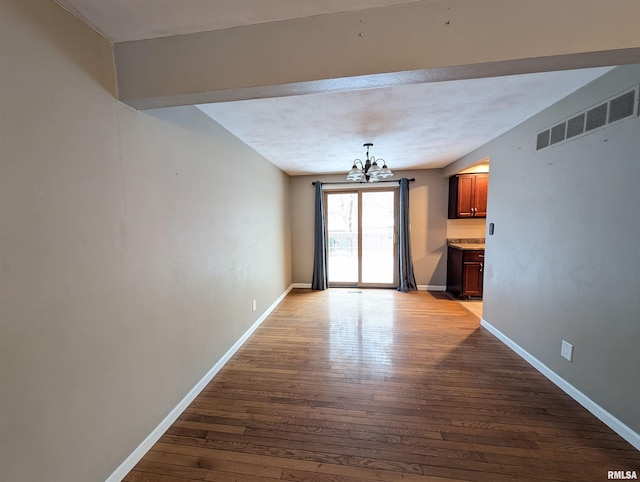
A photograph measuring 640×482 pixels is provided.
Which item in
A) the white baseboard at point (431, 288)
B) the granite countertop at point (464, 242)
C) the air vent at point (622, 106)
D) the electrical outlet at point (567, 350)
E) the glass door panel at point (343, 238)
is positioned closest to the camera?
the air vent at point (622, 106)

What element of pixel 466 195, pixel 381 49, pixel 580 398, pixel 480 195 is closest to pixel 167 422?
pixel 381 49

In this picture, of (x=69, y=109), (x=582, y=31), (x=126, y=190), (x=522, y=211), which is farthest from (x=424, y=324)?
(x=69, y=109)

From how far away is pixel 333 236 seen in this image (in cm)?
541

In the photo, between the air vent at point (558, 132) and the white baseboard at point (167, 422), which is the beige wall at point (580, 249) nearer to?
the air vent at point (558, 132)

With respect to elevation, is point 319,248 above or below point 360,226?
below

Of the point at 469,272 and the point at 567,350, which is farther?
the point at 469,272

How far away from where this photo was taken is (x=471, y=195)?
4.49 meters

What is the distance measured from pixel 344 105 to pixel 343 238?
136 inches

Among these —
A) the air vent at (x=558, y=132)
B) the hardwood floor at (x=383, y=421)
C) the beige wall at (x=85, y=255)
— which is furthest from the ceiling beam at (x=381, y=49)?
the hardwood floor at (x=383, y=421)

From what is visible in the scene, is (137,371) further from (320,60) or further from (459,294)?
(459,294)

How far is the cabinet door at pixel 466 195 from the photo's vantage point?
14.7 feet

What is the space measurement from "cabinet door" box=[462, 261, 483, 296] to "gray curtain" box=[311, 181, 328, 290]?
8.29ft

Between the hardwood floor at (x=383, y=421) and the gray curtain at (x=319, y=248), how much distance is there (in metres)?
2.28

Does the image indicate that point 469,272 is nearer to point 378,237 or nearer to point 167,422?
point 378,237
